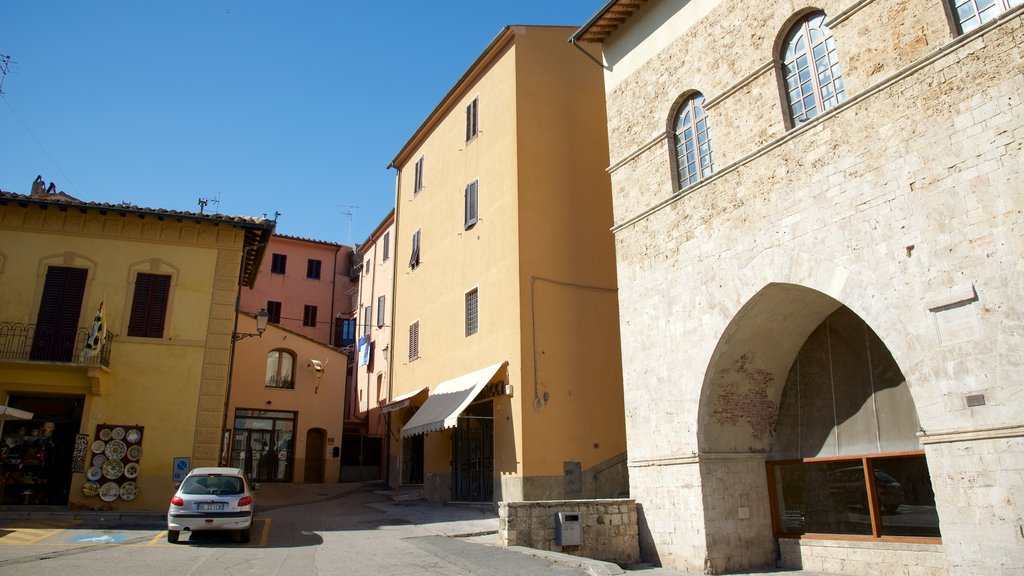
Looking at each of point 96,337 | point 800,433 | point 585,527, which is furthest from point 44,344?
point 800,433

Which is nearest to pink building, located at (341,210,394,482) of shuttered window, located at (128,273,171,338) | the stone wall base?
shuttered window, located at (128,273,171,338)

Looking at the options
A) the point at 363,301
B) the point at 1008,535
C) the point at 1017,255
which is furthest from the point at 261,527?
the point at 363,301

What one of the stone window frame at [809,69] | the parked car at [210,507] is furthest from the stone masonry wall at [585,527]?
the stone window frame at [809,69]

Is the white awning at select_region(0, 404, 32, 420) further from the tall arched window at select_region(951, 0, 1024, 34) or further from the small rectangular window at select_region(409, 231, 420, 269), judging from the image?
the tall arched window at select_region(951, 0, 1024, 34)

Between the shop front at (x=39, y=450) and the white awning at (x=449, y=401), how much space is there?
823cm

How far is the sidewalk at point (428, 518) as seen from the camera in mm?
10141

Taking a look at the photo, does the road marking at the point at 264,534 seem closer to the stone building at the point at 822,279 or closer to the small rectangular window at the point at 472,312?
the stone building at the point at 822,279

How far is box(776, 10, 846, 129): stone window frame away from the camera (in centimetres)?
991

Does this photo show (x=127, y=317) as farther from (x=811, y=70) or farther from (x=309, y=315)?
(x=309, y=315)

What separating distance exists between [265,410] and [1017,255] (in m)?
24.2

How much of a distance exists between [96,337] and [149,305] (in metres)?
1.66

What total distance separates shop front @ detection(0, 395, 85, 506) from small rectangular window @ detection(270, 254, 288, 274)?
60.3 ft

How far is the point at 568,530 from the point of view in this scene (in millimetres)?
11312

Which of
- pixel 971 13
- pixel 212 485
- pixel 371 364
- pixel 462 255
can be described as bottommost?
pixel 212 485
